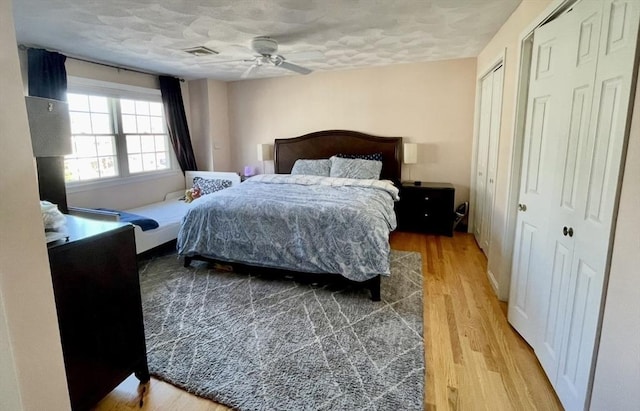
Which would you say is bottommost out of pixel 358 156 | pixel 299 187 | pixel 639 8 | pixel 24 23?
pixel 299 187

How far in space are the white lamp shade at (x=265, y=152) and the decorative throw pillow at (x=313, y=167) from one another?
763 mm

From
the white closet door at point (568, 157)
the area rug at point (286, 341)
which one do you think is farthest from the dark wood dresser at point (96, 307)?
the white closet door at point (568, 157)

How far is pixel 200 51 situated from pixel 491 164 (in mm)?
3361

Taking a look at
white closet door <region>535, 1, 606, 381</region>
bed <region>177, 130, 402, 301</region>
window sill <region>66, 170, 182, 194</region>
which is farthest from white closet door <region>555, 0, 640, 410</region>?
window sill <region>66, 170, 182, 194</region>

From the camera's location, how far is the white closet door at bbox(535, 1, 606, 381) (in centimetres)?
149

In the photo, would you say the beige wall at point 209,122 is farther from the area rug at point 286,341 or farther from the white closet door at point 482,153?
the white closet door at point 482,153

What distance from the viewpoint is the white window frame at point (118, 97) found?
372cm

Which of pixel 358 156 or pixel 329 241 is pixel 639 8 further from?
pixel 358 156

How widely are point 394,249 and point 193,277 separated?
226cm

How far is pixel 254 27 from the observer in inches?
110

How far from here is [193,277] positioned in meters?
3.14

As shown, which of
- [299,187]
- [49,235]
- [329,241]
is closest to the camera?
[49,235]

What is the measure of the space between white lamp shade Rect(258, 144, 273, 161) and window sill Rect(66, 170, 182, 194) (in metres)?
1.32

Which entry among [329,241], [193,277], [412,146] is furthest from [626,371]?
[412,146]
